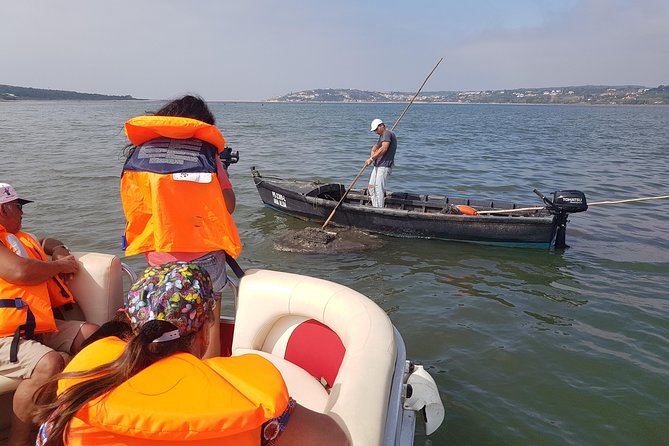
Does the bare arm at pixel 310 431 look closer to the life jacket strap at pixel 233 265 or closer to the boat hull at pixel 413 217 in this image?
the life jacket strap at pixel 233 265

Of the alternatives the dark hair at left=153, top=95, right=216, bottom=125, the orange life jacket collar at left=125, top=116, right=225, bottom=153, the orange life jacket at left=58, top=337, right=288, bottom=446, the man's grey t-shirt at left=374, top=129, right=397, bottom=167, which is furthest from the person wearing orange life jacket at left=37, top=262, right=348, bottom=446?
the man's grey t-shirt at left=374, top=129, right=397, bottom=167

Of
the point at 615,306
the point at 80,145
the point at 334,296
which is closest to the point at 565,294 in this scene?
the point at 615,306

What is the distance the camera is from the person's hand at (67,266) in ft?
10.4

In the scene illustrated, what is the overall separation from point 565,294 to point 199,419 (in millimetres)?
7188

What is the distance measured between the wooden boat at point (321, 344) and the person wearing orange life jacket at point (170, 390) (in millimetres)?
483

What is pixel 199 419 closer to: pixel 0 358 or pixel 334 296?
pixel 334 296

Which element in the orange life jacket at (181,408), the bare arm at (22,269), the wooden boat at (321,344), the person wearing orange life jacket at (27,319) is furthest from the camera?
the bare arm at (22,269)

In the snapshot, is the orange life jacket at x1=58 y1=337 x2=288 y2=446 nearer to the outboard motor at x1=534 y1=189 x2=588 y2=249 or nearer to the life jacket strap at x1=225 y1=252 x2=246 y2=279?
the life jacket strap at x1=225 y1=252 x2=246 y2=279

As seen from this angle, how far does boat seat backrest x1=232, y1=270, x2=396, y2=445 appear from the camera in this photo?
2.36m

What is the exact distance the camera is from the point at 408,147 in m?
28.7

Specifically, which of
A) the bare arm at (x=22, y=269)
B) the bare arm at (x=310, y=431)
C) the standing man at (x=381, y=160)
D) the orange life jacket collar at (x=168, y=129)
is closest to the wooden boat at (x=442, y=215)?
the standing man at (x=381, y=160)

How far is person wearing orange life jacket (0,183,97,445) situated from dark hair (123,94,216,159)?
885mm

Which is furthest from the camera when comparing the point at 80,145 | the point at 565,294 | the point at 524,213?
the point at 80,145

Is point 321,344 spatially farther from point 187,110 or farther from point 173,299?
point 187,110
